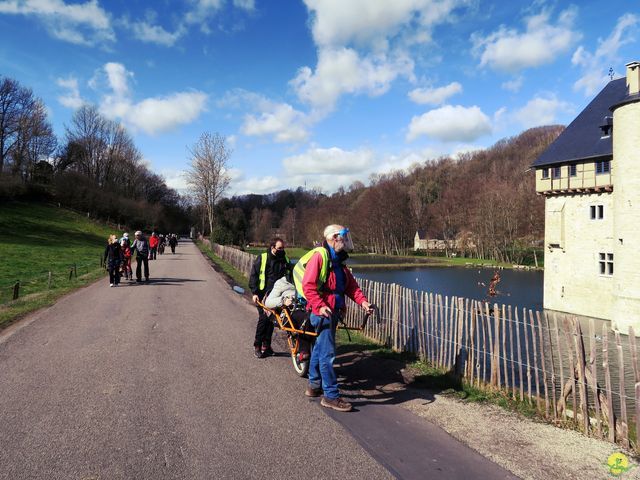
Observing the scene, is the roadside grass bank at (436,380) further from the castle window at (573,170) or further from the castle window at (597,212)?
the castle window at (573,170)

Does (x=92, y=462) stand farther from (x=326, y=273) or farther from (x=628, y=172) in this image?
(x=628, y=172)

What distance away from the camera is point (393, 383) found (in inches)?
246

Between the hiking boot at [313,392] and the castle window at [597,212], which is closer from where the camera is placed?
the hiking boot at [313,392]

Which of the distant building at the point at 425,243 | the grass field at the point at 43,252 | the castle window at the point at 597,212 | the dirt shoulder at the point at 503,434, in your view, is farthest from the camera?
the distant building at the point at 425,243

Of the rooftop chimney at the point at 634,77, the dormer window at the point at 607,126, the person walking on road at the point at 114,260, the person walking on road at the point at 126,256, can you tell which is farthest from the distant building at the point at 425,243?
the person walking on road at the point at 114,260

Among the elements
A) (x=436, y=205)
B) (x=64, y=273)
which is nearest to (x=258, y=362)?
(x=64, y=273)

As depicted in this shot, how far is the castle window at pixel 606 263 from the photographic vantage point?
29.3 meters

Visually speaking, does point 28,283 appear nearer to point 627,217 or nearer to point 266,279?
point 266,279

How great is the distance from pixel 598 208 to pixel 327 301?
31274mm

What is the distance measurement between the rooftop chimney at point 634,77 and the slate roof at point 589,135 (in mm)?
2880

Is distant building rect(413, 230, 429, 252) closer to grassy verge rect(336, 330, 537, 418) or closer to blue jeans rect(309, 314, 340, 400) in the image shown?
grassy verge rect(336, 330, 537, 418)

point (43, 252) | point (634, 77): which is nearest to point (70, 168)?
point (43, 252)

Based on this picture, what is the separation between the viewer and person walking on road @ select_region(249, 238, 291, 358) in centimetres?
732

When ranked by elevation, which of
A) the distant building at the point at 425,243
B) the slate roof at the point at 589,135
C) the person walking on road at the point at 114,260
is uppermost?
the slate roof at the point at 589,135
